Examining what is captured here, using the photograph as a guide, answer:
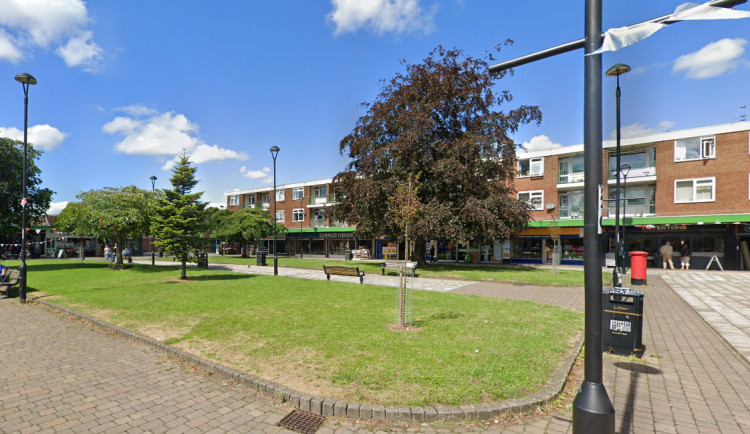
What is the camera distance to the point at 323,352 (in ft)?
18.8

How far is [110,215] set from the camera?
66.6ft

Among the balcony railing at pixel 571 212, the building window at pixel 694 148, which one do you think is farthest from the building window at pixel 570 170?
the building window at pixel 694 148

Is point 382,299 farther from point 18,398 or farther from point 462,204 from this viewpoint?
point 462,204

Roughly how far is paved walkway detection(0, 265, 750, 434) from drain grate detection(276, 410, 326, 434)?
114 millimetres

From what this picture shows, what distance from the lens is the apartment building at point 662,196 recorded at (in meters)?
23.0

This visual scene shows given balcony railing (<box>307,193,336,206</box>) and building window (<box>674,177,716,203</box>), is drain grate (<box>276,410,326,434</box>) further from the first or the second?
balcony railing (<box>307,193,336,206</box>)

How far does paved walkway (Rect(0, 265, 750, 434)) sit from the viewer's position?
3826mm

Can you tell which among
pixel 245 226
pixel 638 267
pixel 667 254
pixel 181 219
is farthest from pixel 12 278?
pixel 667 254

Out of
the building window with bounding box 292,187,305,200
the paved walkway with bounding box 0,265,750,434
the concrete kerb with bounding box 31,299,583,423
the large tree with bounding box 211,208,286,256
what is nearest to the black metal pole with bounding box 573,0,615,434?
the paved walkway with bounding box 0,265,750,434

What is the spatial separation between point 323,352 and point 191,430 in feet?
7.47

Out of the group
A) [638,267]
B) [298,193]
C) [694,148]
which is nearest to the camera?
[638,267]

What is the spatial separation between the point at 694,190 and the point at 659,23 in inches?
1160

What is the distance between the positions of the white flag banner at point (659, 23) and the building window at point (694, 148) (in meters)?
29.4

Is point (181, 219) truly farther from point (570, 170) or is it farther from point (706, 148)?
point (706, 148)
